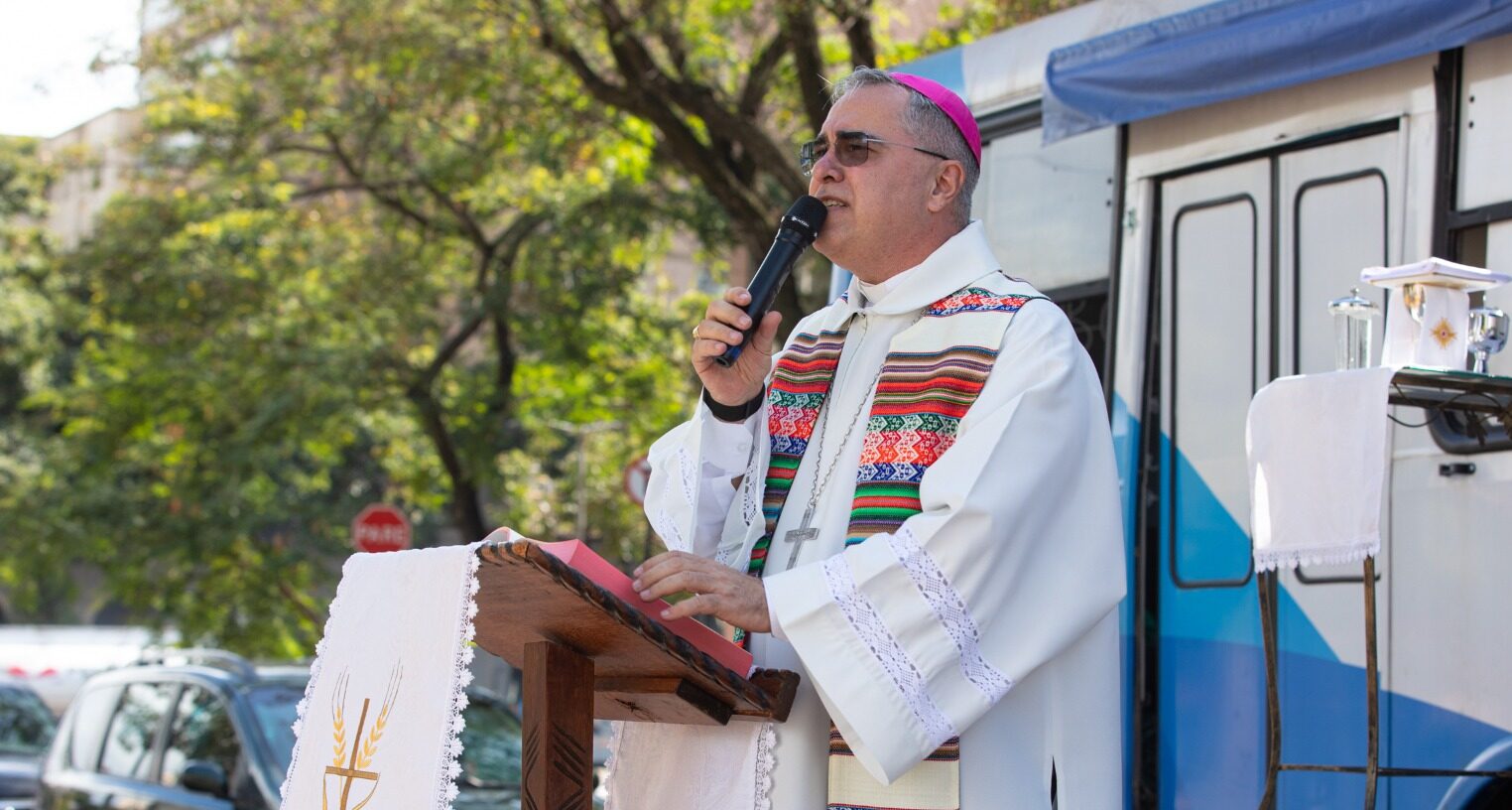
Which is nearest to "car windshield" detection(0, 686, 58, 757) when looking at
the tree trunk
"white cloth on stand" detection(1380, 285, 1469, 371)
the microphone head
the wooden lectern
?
the tree trunk

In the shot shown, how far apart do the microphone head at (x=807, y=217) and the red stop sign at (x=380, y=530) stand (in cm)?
1339

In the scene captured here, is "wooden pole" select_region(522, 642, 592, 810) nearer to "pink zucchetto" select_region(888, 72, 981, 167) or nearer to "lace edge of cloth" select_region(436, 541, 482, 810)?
"lace edge of cloth" select_region(436, 541, 482, 810)

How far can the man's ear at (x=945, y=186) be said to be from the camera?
346cm

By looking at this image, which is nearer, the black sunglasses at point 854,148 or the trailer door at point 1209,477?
the black sunglasses at point 854,148

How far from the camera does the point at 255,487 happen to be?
17.8 metres

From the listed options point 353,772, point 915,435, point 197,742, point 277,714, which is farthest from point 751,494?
point 197,742

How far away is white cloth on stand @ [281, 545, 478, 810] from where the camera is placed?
9.37ft

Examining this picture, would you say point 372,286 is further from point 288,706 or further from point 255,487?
point 288,706

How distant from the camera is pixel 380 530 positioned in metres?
16.5

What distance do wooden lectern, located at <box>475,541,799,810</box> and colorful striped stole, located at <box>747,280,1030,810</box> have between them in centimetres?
24

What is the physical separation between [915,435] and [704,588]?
0.54 m

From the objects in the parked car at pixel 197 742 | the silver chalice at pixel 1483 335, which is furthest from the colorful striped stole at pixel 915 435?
the parked car at pixel 197 742

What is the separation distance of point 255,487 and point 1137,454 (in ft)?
45.1

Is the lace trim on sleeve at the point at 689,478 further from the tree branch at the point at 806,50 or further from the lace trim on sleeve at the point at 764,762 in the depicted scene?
the tree branch at the point at 806,50
